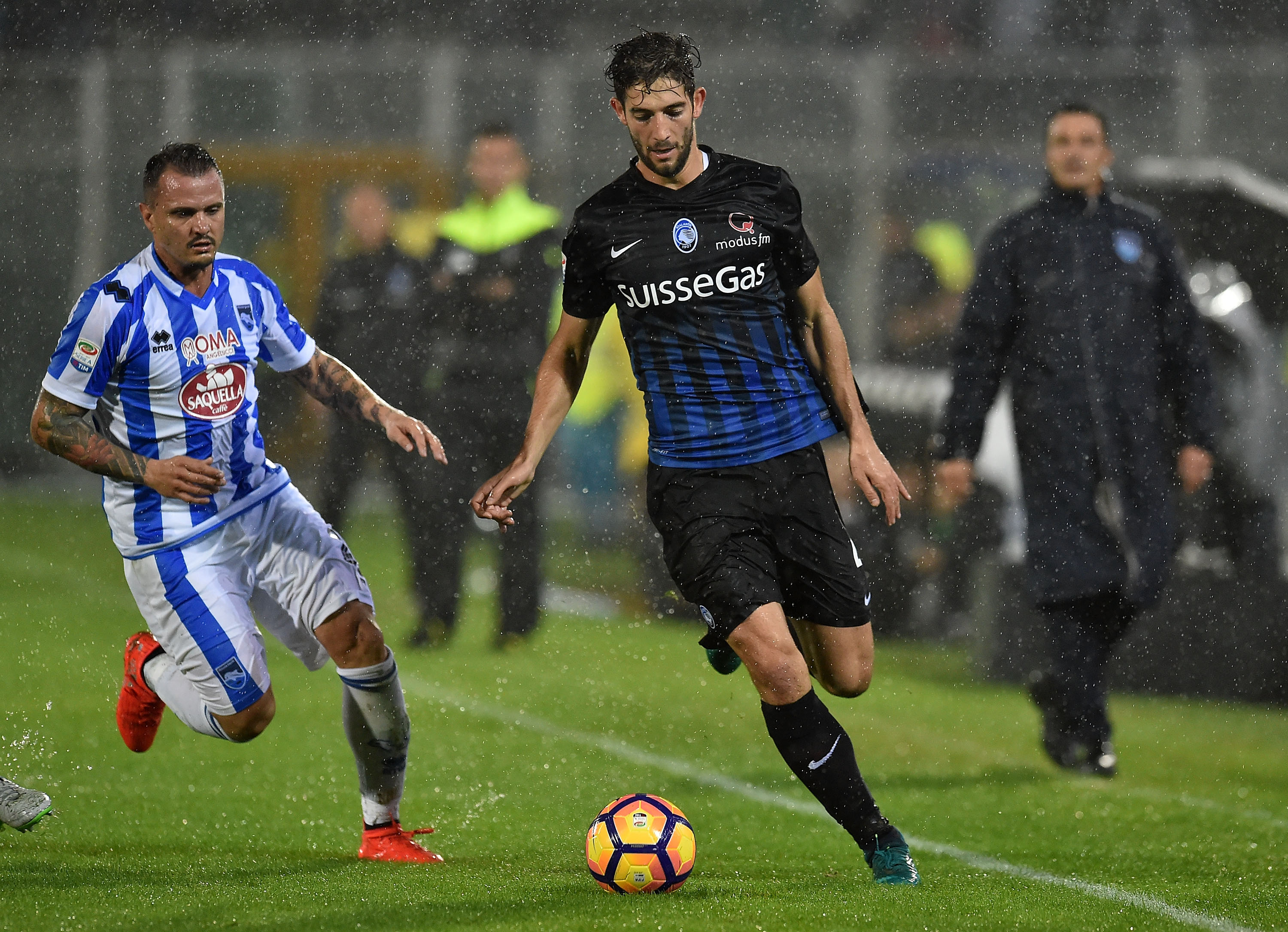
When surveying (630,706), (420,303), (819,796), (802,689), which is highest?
(420,303)

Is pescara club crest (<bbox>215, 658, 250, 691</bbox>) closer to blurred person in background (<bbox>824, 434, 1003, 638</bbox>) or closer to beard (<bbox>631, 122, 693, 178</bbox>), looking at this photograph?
beard (<bbox>631, 122, 693, 178</bbox>)

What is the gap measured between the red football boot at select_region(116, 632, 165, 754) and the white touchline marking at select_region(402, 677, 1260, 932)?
7.38ft

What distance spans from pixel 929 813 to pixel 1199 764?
1.63m

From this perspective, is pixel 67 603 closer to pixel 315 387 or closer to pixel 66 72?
pixel 66 72

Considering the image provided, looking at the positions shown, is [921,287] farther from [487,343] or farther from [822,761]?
[822,761]

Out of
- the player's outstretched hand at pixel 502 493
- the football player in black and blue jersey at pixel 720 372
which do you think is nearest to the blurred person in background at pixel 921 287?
the football player in black and blue jersey at pixel 720 372

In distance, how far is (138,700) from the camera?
492cm

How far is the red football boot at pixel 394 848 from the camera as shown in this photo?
15.5 feet

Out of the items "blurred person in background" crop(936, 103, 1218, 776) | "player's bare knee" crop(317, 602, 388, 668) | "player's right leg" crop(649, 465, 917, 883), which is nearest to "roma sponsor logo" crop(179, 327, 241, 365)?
"player's bare knee" crop(317, 602, 388, 668)

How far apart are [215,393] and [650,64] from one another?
1.58m

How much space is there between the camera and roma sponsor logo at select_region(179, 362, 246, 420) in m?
4.62

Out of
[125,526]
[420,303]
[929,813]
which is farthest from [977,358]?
[125,526]

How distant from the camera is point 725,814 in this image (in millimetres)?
5773

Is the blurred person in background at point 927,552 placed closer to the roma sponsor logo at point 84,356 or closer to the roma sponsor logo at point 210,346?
the roma sponsor logo at point 210,346
